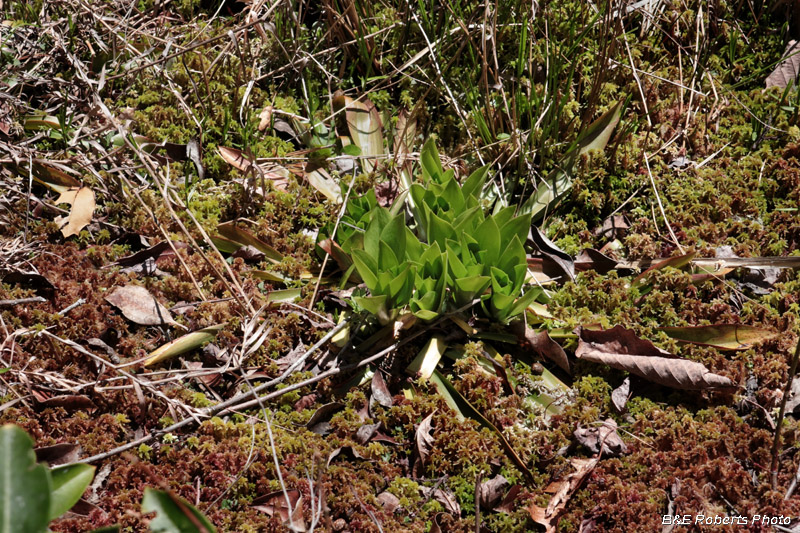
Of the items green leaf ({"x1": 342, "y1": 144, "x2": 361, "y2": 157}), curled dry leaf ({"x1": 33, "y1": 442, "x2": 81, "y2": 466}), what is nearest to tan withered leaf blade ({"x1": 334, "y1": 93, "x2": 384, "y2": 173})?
green leaf ({"x1": 342, "y1": 144, "x2": 361, "y2": 157})

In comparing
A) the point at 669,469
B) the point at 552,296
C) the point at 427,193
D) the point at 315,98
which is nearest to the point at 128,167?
the point at 315,98

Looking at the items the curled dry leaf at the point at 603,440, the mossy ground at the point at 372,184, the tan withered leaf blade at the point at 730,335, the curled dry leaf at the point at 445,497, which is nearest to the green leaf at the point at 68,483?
the mossy ground at the point at 372,184

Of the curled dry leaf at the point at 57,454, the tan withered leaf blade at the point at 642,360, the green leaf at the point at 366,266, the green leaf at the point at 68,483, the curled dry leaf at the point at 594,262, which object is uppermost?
the green leaf at the point at 68,483

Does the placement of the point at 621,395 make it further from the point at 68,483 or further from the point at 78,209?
the point at 78,209

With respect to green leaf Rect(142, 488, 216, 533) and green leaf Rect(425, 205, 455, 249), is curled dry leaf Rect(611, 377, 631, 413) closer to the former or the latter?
green leaf Rect(425, 205, 455, 249)

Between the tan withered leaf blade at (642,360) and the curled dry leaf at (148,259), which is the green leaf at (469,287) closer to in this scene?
the tan withered leaf blade at (642,360)

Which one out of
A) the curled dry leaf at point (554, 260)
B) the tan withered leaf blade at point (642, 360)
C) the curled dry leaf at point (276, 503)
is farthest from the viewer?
the curled dry leaf at point (554, 260)
